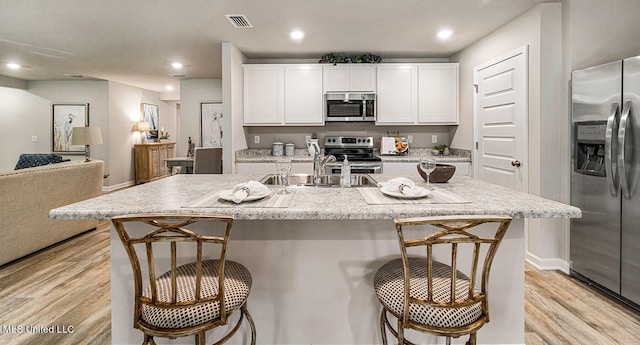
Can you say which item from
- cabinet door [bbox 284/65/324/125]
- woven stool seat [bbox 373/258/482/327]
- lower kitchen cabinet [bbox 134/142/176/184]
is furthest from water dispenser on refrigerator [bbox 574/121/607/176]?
lower kitchen cabinet [bbox 134/142/176/184]

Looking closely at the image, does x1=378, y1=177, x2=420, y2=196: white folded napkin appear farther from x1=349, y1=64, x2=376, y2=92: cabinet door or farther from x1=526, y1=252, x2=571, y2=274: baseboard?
x1=349, y1=64, x2=376, y2=92: cabinet door

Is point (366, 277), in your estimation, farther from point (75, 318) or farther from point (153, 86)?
point (153, 86)

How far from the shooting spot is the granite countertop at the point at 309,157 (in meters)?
4.57


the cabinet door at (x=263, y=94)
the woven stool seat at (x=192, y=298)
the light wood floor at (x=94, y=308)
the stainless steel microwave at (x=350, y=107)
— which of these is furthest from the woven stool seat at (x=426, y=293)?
the cabinet door at (x=263, y=94)

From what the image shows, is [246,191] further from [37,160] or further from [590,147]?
[37,160]

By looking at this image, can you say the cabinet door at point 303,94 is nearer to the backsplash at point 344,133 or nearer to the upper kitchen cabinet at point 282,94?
the upper kitchen cabinet at point 282,94

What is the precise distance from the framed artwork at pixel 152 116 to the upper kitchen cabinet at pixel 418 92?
6.40m

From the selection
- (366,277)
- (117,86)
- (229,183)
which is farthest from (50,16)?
(117,86)

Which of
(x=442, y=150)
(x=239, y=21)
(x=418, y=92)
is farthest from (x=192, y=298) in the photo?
(x=442, y=150)

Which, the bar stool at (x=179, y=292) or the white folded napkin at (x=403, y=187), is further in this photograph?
the white folded napkin at (x=403, y=187)

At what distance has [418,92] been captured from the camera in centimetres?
482

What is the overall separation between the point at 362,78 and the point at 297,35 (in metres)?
1.18

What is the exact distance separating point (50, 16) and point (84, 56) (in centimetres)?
195

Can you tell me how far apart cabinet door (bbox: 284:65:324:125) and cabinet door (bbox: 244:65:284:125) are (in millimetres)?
81
